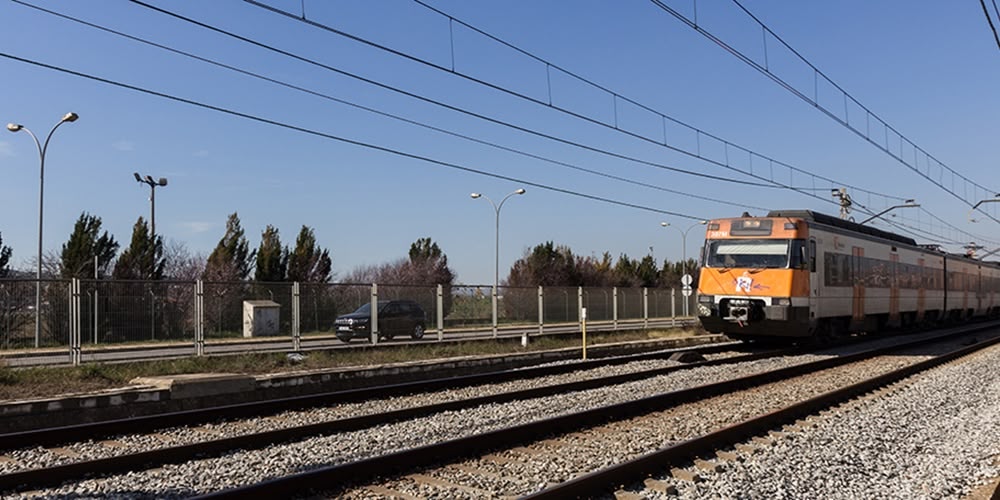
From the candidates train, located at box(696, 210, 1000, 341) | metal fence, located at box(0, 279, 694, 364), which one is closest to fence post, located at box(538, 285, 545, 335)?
metal fence, located at box(0, 279, 694, 364)

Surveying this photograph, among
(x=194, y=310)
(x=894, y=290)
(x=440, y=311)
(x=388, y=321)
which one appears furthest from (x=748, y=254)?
(x=194, y=310)

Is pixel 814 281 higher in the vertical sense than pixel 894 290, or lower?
higher

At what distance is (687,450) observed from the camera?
8.16m

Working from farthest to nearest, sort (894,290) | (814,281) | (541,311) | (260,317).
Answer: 1. (541,311)
2. (894,290)
3. (814,281)
4. (260,317)

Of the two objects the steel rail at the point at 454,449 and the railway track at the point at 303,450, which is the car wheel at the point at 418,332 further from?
the steel rail at the point at 454,449

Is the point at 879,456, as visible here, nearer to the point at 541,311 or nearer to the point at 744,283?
the point at 744,283

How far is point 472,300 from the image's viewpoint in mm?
25109

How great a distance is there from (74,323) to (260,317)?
4.18 meters

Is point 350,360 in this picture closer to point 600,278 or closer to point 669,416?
point 669,416

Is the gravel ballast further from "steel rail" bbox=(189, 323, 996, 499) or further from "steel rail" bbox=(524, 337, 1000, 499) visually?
"steel rail" bbox=(189, 323, 996, 499)

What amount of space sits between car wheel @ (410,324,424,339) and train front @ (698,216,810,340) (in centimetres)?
773

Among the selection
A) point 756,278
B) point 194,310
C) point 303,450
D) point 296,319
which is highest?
point 756,278

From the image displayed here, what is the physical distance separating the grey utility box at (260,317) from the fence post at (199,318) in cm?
102

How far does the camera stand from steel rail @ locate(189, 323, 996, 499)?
6.50 meters
